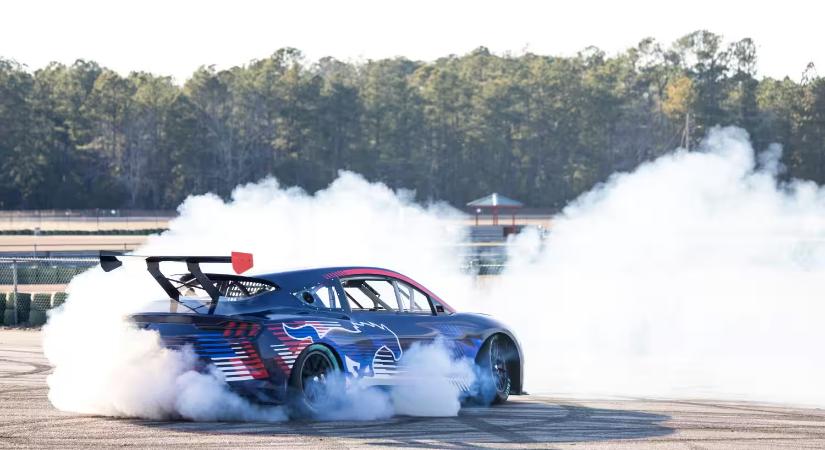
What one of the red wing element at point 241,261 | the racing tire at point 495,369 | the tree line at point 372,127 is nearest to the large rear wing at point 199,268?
the red wing element at point 241,261

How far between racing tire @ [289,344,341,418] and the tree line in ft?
316

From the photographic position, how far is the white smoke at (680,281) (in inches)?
706

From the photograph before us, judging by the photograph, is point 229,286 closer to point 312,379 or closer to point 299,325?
point 299,325

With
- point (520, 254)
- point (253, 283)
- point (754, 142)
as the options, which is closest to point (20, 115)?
point (754, 142)

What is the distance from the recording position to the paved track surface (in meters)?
9.05

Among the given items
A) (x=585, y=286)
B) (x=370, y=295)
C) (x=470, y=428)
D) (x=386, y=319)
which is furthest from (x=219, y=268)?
(x=585, y=286)

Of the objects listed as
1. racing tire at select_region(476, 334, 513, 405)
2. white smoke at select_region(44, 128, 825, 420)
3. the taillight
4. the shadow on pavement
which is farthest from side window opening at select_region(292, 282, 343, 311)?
Answer: racing tire at select_region(476, 334, 513, 405)

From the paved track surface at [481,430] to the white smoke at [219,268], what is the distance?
0.20 m

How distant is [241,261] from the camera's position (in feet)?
33.0

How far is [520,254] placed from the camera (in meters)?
29.8

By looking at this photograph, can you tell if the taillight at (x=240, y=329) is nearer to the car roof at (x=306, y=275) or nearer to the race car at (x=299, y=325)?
the race car at (x=299, y=325)

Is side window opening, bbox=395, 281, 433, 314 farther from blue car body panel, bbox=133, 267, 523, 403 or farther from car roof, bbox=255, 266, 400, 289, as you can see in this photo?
car roof, bbox=255, 266, 400, 289

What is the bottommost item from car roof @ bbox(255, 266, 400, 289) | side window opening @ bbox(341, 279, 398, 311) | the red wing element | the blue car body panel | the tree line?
the blue car body panel

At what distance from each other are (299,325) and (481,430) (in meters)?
1.64
